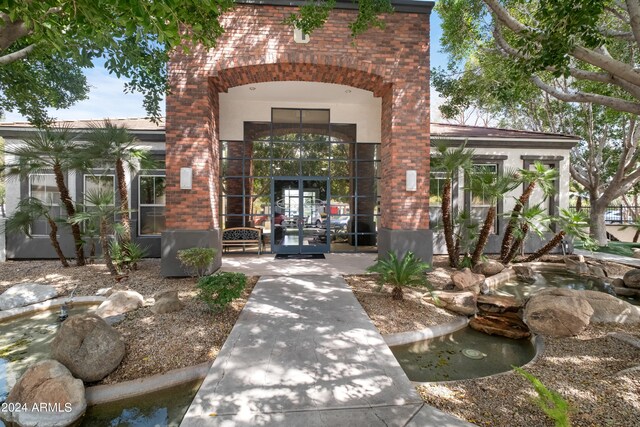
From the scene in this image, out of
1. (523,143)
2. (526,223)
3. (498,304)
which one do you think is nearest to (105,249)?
(498,304)

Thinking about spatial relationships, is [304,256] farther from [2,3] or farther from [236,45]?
[2,3]

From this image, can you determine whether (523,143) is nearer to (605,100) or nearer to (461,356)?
(605,100)

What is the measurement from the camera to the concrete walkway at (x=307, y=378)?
2.66m

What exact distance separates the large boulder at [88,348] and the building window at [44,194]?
8.65m

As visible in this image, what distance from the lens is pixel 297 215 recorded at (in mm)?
10477

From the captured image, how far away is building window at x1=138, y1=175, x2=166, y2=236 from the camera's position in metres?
10.3

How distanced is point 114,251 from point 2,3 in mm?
5778

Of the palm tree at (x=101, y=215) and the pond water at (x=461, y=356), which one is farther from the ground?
the palm tree at (x=101, y=215)

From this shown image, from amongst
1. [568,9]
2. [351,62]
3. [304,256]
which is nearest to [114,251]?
[304,256]

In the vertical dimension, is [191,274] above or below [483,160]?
below

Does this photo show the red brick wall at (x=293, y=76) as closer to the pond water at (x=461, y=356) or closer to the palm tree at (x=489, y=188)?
the palm tree at (x=489, y=188)

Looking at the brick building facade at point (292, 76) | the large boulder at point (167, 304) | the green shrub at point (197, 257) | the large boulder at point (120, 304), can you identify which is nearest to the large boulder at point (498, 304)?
the brick building facade at point (292, 76)

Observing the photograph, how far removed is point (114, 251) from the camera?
7.51 meters

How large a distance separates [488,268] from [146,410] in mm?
7971
